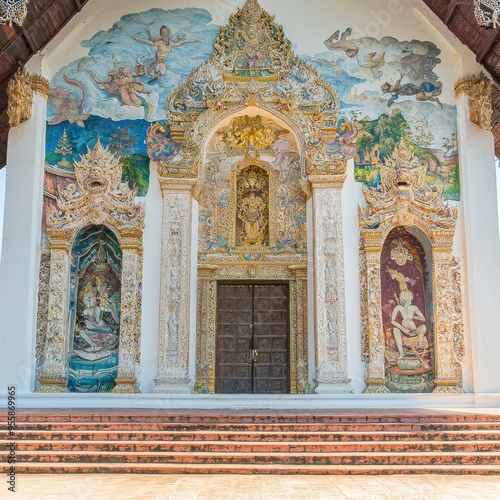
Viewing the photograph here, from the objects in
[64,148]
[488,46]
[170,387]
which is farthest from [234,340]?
[488,46]

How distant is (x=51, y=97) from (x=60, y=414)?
263 inches

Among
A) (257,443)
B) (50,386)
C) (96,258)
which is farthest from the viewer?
(96,258)

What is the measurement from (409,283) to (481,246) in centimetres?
149

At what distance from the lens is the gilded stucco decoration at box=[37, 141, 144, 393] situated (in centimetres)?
1280

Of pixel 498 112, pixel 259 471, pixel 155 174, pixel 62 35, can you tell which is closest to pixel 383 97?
pixel 498 112

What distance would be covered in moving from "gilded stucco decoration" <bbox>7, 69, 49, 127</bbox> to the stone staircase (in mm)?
6024

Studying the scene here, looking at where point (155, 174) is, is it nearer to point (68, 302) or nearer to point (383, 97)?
point (68, 302)

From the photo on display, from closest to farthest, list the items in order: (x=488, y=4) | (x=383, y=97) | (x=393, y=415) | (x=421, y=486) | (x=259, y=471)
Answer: (x=421, y=486) < (x=259, y=471) < (x=393, y=415) < (x=488, y=4) < (x=383, y=97)

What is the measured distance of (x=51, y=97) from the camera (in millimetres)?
13758

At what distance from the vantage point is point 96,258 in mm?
13609

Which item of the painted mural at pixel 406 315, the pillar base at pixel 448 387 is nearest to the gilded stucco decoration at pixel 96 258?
the painted mural at pixel 406 315

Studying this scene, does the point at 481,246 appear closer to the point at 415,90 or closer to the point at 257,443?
the point at 415,90

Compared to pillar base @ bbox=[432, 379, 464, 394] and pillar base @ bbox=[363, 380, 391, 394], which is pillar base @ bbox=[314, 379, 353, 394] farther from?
pillar base @ bbox=[432, 379, 464, 394]

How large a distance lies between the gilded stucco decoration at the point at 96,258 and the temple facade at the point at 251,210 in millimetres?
38
